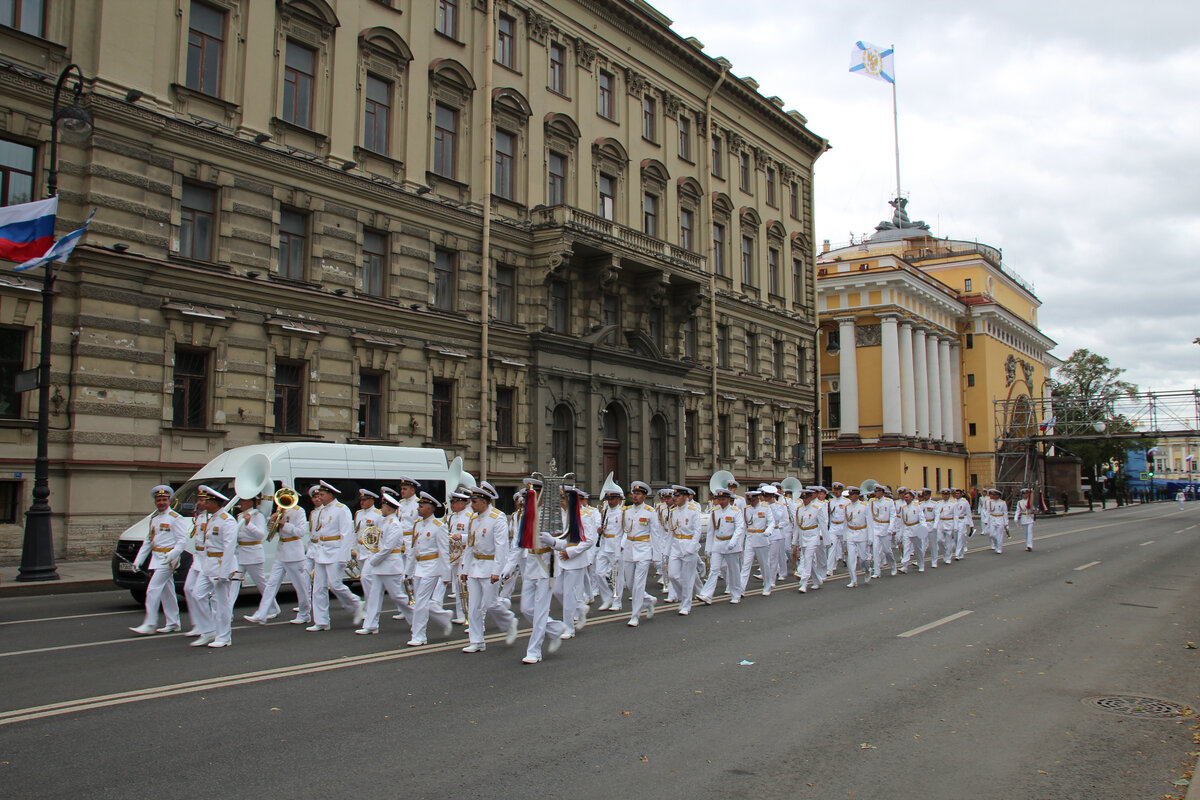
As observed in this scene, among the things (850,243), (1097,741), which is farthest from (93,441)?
(850,243)

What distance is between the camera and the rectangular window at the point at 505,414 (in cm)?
2741

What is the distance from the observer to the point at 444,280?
26.1m

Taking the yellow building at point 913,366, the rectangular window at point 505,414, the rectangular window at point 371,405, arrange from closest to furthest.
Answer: the rectangular window at point 371,405
the rectangular window at point 505,414
the yellow building at point 913,366

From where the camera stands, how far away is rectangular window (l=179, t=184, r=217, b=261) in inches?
798

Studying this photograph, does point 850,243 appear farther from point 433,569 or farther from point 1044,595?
point 433,569

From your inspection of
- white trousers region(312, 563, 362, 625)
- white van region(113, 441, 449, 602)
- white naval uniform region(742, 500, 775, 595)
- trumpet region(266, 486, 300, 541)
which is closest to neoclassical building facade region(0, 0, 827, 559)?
white van region(113, 441, 449, 602)

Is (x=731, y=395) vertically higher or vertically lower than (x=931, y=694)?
higher

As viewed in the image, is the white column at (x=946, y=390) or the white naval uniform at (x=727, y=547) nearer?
the white naval uniform at (x=727, y=547)

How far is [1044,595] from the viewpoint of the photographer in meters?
15.5

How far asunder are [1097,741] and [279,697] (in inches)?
252

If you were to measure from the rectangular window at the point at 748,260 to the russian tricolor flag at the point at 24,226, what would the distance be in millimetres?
29846

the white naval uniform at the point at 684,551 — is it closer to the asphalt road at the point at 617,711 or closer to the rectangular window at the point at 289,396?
the asphalt road at the point at 617,711

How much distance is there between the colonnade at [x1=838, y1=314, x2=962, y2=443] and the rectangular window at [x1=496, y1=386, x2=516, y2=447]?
34880mm

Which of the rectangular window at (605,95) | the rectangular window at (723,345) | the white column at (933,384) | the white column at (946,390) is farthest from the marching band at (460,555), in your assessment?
the white column at (946,390)
